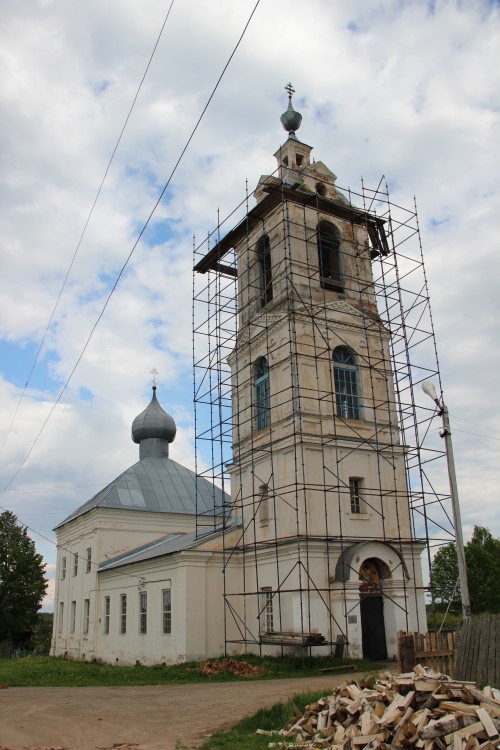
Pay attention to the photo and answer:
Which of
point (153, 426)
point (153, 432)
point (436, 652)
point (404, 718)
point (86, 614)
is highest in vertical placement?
point (153, 426)

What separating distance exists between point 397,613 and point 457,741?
1401 centimetres

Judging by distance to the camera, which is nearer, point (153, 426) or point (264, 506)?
point (264, 506)

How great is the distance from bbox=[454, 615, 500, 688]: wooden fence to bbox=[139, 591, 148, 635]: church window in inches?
636

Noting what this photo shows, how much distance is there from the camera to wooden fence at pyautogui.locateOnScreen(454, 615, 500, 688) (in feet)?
32.2

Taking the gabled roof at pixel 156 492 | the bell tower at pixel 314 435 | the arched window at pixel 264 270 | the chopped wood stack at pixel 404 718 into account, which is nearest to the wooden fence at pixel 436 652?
the chopped wood stack at pixel 404 718

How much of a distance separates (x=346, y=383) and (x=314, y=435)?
302cm

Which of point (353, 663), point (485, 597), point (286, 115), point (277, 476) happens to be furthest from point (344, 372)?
point (485, 597)

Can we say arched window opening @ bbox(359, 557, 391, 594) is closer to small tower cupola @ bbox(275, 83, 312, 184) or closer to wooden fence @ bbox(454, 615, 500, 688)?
wooden fence @ bbox(454, 615, 500, 688)

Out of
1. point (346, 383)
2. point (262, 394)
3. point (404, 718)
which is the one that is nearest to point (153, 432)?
point (262, 394)

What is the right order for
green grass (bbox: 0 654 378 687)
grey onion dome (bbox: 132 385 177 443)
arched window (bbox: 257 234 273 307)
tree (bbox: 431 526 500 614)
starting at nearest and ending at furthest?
green grass (bbox: 0 654 378 687)
arched window (bbox: 257 234 273 307)
grey onion dome (bbox: 132 385 177 443)
tree (bbox: 431 526 500 614)

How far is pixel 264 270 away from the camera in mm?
25469

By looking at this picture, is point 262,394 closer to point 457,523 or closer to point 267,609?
point 267,609

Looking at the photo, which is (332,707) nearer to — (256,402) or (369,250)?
(256,402)

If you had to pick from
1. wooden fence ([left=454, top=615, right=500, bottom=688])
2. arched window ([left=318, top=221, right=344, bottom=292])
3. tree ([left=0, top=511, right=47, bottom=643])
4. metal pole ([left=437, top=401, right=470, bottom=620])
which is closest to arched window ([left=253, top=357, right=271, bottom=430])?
arched window ([left=318, top=221, right=344, bottom=292])
